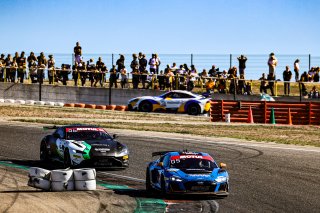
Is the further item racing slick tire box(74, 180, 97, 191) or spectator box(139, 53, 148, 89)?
spectator box(139, 53, 148, 89)

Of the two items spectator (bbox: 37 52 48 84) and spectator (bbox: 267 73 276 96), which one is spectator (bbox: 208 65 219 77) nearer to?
spectator (bbox: 267 73 276 96)

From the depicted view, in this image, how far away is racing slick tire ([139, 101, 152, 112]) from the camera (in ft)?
A: 142

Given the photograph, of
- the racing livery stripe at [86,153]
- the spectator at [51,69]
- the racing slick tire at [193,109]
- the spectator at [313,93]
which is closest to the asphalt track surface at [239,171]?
the racing livery stripe at [86,153]

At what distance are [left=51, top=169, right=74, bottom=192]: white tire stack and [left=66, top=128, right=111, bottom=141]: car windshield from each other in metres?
4.47

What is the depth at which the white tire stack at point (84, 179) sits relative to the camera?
17.5 meters

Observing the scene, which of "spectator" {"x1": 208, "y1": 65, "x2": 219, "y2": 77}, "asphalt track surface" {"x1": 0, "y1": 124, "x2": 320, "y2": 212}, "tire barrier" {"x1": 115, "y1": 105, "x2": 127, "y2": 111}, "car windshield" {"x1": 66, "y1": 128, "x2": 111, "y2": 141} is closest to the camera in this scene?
"asphalt track surface" {"x1": 0, "y1": 124, "x2": 320, "y2": 212}

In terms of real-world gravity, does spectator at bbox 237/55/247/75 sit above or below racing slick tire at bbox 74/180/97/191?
above

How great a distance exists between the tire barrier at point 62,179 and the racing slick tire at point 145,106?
84.2 feet

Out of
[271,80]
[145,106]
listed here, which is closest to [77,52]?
[145,106]

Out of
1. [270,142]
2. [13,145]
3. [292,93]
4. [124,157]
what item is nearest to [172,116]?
[292,93]

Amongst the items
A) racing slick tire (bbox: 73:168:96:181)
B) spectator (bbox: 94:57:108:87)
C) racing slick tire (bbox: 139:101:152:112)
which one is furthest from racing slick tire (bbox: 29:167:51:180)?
spectator (bbox: 94:57:108:87)

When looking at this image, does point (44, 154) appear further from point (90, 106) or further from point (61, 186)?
point (90, 106)

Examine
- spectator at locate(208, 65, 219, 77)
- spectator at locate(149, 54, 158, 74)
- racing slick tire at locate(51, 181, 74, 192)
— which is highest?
spectator at locate(149, 54, 158, 74)

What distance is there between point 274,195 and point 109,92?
2978cm
